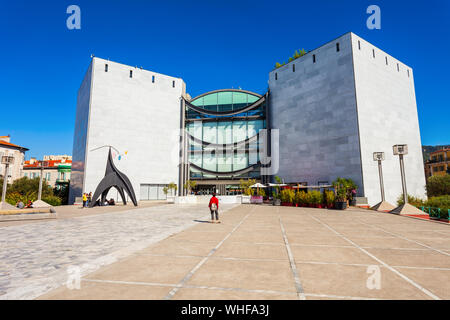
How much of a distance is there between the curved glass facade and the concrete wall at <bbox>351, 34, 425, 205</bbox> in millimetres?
18722

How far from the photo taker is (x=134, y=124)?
40406mm

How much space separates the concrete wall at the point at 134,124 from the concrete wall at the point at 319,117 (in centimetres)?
1984

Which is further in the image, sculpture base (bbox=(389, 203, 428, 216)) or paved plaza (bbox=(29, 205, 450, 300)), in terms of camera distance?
sculpture base (bbox=(389, 203, 428, 216))

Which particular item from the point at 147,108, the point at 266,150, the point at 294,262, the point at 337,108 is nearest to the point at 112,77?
the point at 147,108

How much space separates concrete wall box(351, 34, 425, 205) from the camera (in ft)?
97.0

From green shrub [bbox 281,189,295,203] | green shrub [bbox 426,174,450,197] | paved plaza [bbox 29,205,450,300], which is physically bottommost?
paved plaza [bbox 29,205,450,300]

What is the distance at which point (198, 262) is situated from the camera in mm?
4988

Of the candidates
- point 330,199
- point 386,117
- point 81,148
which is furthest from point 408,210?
point 81,148

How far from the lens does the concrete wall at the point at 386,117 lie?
2956 centimetres

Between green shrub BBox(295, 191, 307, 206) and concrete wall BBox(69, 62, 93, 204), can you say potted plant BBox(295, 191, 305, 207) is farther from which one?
concrete wall BBox(69, 62, 93, 204)

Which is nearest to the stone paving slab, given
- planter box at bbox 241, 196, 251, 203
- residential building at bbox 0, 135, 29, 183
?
planter box at bbox 241, 196, 251, 203

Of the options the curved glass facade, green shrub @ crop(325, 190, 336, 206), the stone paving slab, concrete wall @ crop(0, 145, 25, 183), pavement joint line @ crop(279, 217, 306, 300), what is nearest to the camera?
Result: pavement joint line @ crop(279, 217, 306, 300)

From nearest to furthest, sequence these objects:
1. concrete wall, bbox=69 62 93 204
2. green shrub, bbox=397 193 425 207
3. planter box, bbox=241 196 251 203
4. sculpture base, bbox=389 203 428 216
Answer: sculpture base, bbox=389 203 428 216, green shrub, bbox=397 193 425 207, planter box, bbox=241 196 251 203, concrete wall, bbox=69 62 93 204

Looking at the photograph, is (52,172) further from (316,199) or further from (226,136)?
(316,199)
